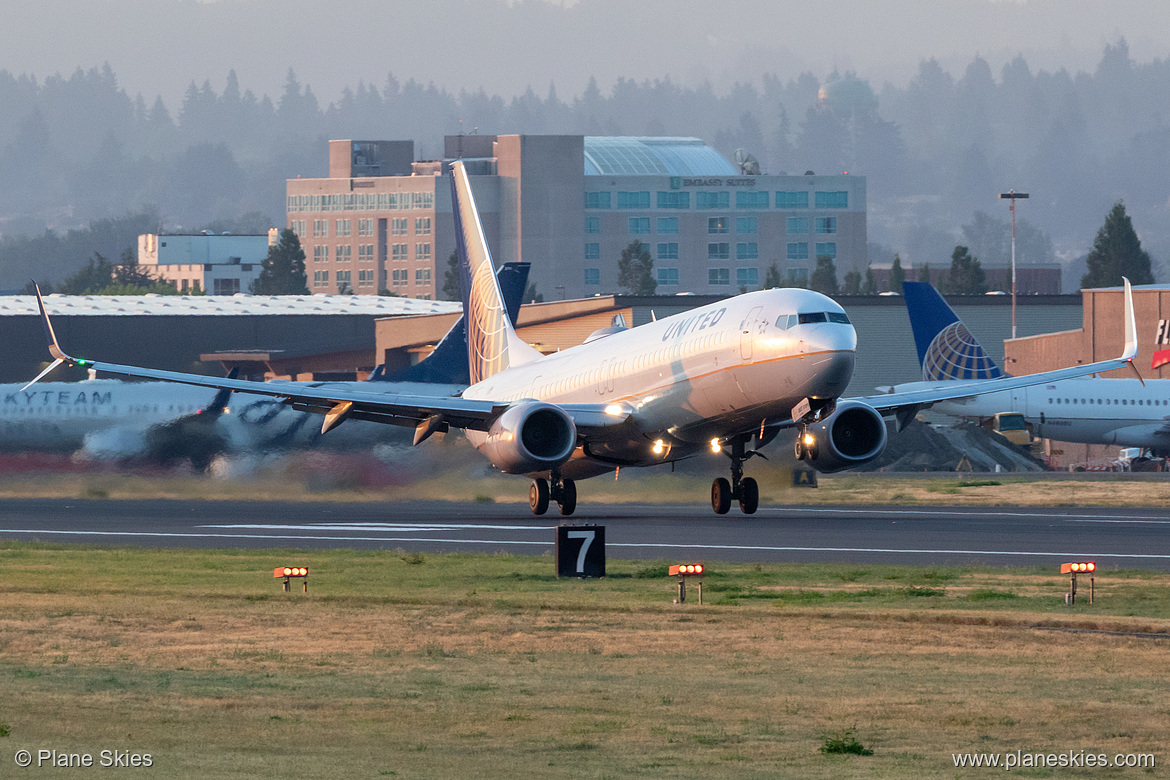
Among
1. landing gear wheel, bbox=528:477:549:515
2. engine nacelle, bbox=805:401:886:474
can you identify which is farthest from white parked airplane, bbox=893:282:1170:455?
engine nacelle, bbox=805:401:886:474

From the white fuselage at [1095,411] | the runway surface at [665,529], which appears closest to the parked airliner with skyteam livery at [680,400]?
the runway surface at [665,529]

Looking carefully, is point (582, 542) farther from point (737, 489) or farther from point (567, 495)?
point (567, 495)

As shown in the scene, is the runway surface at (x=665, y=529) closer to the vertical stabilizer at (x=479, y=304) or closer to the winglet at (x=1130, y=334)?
the winglet at (x=1130, y=334)

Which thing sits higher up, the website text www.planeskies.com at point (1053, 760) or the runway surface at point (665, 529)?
the website text www.planeskies.com at point (1053, 760)

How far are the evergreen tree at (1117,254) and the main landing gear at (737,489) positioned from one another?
144 m

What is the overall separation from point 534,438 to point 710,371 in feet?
20.3

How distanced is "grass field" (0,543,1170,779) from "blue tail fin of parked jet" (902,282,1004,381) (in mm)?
61495

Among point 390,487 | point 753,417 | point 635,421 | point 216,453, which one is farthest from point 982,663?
point 216,453

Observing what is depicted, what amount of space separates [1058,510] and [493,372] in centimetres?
2152

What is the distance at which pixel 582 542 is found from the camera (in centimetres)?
3459

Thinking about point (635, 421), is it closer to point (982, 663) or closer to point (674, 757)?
point (982, 663)

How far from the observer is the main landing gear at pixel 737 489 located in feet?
155

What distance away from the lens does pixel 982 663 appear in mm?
22672

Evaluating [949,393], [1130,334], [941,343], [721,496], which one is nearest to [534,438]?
[721,496]
